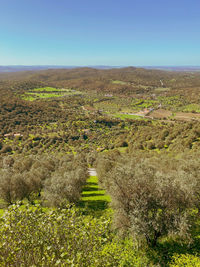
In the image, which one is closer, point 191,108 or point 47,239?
point 47,239

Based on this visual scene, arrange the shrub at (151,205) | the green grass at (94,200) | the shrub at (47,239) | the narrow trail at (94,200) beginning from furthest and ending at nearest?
1. the narrow trail at (94,200)
2. the green grass at (94,200)
3. the shrub at (151,205)
4. the shrub at (47,239)

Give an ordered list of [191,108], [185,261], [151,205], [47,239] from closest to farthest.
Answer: [47,239] → [185,261] → [151,205] → [191,108]

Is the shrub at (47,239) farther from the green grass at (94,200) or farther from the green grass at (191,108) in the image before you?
the green grass at (191,108)

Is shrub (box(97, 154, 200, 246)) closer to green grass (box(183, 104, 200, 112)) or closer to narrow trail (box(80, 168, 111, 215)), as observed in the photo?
narrow trail (box(80, 168, 111, 215))

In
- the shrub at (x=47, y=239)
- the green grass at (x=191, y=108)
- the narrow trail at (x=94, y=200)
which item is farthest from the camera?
the green grass at (x=191, y=108)

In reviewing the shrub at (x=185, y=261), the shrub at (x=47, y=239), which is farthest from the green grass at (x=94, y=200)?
the shrub at (x=47, y=239)

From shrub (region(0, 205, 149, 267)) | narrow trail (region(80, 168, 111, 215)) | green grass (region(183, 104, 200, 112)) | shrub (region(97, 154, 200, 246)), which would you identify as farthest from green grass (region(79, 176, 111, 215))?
green grass (region(183, 104, 200, 112))

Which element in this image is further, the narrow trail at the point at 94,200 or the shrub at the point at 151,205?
the narrow trail at the point at 94,200

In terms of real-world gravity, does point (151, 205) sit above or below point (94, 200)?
above

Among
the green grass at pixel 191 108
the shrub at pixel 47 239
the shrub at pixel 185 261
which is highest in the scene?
the shrub at pixel 47 239

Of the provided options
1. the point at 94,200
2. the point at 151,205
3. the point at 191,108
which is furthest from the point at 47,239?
the point at 191,108

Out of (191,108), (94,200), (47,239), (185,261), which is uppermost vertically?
(47,239)

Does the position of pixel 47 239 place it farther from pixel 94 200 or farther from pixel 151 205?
pixel 94 200
